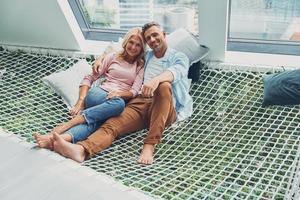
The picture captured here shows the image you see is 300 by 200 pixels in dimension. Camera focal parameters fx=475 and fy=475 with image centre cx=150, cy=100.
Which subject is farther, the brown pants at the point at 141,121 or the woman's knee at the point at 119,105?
the woman's knee at the point at 119,105

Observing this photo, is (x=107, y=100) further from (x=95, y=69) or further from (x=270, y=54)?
(x=270, y=54)

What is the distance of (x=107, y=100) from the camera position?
2.73 m

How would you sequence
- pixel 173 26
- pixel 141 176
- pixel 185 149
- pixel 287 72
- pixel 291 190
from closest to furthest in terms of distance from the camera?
pixel 291 190 → pixel 141 176 → pixel 185 149 → pixel 287 72 → pixel 173 26

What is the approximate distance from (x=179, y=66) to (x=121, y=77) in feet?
1.25

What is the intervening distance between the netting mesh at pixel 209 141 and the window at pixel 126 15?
16.5 inches

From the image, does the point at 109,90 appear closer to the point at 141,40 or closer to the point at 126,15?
the point at 141,40

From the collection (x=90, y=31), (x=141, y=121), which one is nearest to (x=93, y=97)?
(x=141, y=121)

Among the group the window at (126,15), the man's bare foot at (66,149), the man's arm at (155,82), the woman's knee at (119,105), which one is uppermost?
the window at (126,15)

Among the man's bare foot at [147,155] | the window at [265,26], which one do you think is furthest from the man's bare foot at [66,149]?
the window at [265,26]

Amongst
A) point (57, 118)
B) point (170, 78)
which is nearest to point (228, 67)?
point (170, 78)

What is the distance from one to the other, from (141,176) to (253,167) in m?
0.56

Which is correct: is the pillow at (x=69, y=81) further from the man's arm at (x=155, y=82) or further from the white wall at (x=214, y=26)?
the white wall at (x=214, y=26)

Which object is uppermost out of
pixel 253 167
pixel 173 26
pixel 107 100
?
pixel 173 26

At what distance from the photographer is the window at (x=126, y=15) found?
3.34 metres
